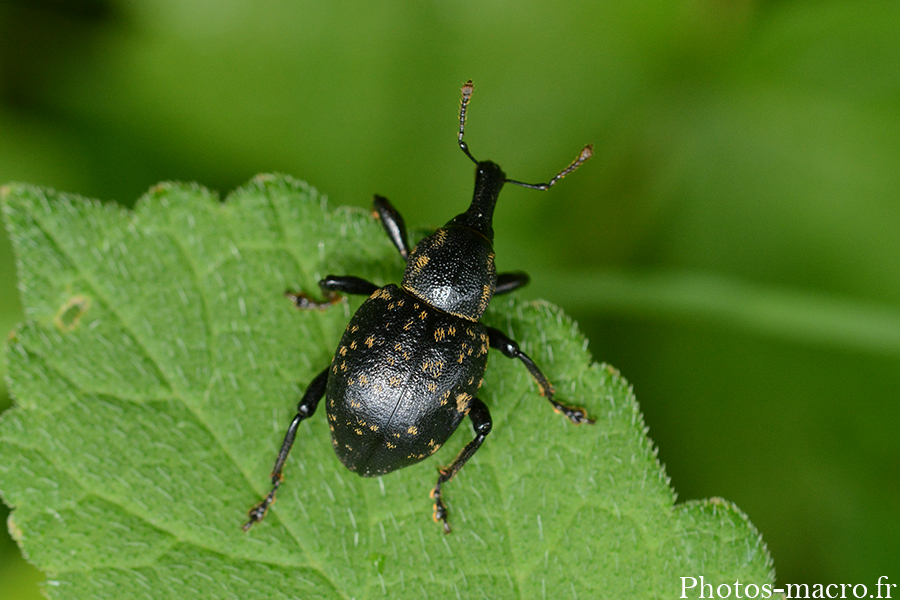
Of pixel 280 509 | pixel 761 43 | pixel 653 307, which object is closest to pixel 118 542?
pixel 280 509

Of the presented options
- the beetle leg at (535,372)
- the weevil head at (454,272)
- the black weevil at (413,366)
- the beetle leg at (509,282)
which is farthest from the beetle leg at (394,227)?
the beetle leg at (535,372)

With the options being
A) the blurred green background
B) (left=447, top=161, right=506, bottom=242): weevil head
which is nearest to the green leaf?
(left=447, top=161, right=506, bottom=242): weevil head

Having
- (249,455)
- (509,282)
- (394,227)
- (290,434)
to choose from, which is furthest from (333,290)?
(509,282)

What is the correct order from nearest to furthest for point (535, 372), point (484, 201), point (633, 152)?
point (535, 372)
point (484, 201)
point (633, 152)

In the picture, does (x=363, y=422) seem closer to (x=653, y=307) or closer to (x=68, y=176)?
(x=653, y=307)

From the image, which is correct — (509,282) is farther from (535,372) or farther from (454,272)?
(535,372)

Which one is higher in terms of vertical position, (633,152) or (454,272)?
(633,152)

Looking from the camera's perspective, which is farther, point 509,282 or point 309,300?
point 509,282
